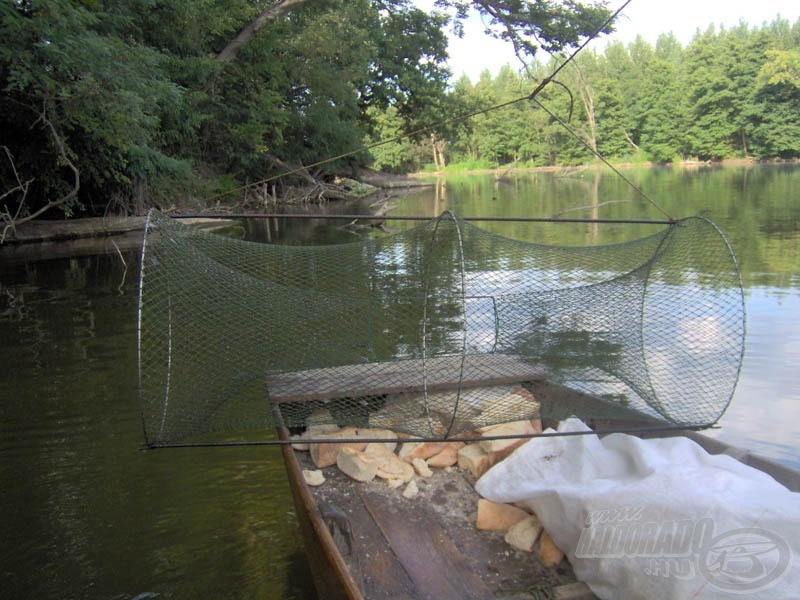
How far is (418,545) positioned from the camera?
3.15 m

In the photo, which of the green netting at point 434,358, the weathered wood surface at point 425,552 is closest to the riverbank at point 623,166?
the green netting at point 434,358

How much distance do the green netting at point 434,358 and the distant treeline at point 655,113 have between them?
36364 millimetres

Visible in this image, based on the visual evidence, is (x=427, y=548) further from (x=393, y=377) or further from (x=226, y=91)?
(x=226, y=91)

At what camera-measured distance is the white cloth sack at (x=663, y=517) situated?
229 centimetres

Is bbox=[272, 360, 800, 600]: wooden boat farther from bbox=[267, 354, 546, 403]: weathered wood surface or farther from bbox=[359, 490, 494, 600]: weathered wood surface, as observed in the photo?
bbox=[267, 354, 546, 403]: weathered wood surface

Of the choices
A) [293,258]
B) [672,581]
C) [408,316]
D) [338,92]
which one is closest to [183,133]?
[338,92]

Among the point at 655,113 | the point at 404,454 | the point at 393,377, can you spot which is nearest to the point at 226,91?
the point at 393,377

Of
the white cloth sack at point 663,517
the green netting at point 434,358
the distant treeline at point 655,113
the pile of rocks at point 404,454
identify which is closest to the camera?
the white cloth sack at point 663,517

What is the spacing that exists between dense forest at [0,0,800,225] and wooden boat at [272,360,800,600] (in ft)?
7.45

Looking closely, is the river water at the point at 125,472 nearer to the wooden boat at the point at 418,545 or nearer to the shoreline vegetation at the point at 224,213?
the wooden boat at the point at 418,545

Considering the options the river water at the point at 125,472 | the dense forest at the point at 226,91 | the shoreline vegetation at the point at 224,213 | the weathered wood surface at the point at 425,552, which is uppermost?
the dense forest at the point at 226,91

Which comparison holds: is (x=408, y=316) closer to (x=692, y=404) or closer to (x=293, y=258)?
(x=293, y=258)

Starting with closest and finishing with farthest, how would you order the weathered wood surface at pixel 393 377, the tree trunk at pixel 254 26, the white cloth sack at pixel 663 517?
the white cloth sack at pixel 663 517 < the weathered wood surface at pixel 393 377 < the tree trunk at pixel 254 26

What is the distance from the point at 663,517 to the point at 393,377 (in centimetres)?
210
